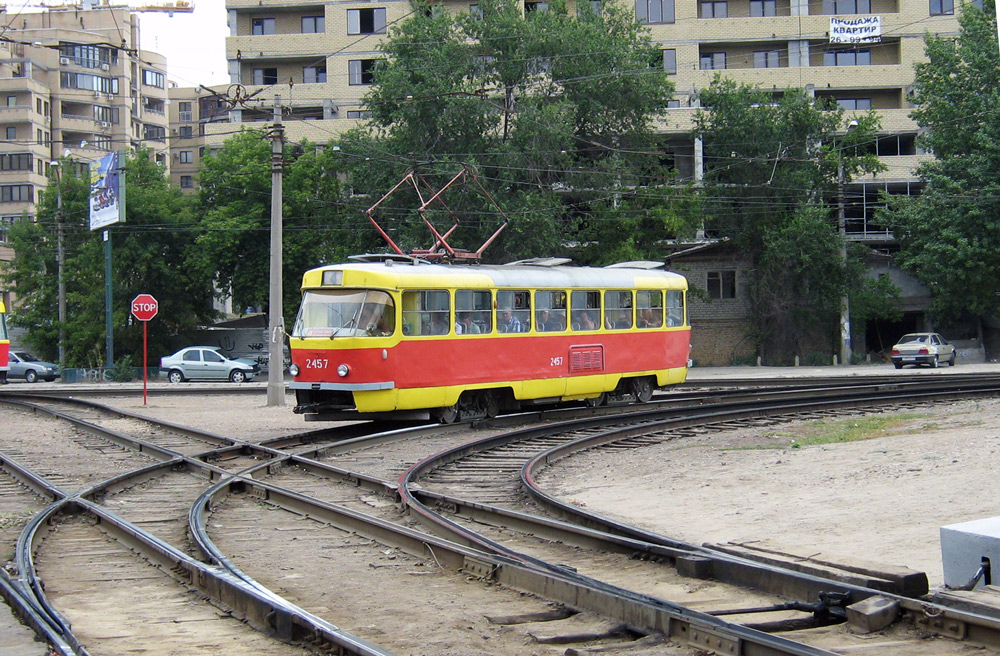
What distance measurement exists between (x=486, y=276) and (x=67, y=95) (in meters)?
77.2

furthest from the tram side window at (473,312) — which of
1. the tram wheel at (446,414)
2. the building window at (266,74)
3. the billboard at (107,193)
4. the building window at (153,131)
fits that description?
the building window at (153,131)

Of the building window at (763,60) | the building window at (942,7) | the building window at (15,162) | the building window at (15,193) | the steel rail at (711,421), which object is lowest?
the steel rail at (711,421)

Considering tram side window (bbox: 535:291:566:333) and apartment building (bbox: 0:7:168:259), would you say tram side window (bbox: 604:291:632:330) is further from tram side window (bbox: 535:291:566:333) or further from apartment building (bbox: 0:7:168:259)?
apartment building (bbox: 0:7:168:259)

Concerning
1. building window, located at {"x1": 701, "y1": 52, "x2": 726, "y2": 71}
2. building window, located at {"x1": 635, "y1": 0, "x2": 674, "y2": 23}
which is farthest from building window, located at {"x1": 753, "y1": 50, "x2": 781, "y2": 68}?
building window, located at {"x1": 635, "y1": 0, "x2": 674, "y2": 23}

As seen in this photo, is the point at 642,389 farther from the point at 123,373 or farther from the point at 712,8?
the point at 712,8

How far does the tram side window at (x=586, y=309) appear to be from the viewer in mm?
22203

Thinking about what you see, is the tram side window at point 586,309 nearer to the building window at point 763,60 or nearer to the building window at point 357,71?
the building window at point 763,60

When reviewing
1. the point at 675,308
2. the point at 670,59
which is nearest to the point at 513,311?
the point at 675,308

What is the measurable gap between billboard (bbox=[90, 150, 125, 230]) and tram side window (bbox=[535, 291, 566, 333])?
29.4m

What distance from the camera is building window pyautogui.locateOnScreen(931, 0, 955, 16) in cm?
6238

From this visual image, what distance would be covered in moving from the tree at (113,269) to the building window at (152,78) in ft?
142

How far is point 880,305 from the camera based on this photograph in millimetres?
51406

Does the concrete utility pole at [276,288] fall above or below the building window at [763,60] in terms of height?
below

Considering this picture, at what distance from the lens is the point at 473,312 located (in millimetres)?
20156
